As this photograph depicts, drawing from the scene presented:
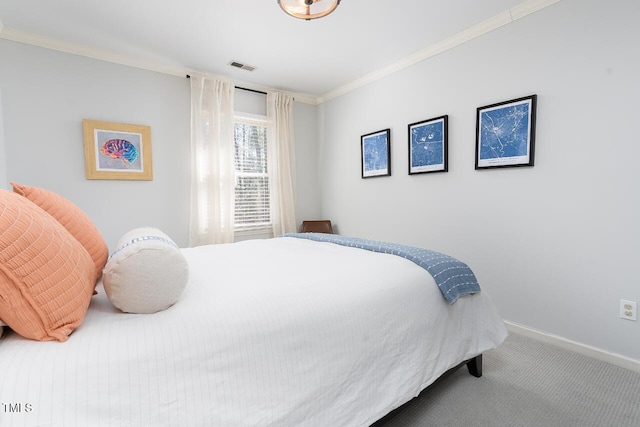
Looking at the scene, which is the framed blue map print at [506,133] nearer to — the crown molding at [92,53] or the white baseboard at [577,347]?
the white baseboard at [577,347]

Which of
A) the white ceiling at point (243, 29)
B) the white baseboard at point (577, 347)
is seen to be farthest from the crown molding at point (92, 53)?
the white baseboard at point (577, 347)

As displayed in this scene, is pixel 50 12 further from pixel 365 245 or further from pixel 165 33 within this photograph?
pixel 365 245

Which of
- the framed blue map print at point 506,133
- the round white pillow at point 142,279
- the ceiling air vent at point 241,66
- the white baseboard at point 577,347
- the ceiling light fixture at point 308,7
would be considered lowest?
the white baseboard at point 577,347

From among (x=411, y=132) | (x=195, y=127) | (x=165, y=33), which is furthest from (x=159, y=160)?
(x=411, y=132)

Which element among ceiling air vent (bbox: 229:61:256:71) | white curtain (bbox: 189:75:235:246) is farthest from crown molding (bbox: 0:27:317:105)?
ceiling air vent (bbox: 229:61:256:71)

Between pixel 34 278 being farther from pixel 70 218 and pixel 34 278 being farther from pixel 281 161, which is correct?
pixel 281 161

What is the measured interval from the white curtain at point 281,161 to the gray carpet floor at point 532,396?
2.64 meters

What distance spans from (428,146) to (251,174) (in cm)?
211

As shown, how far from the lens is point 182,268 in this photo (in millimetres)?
993

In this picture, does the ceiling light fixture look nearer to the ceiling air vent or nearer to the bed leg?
the ceiling air vent

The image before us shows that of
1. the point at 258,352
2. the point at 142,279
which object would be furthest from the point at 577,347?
the point at 142,279

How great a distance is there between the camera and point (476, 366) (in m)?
1.74

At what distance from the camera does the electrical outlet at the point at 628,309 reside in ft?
5.94

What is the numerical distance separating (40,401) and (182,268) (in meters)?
0.44
